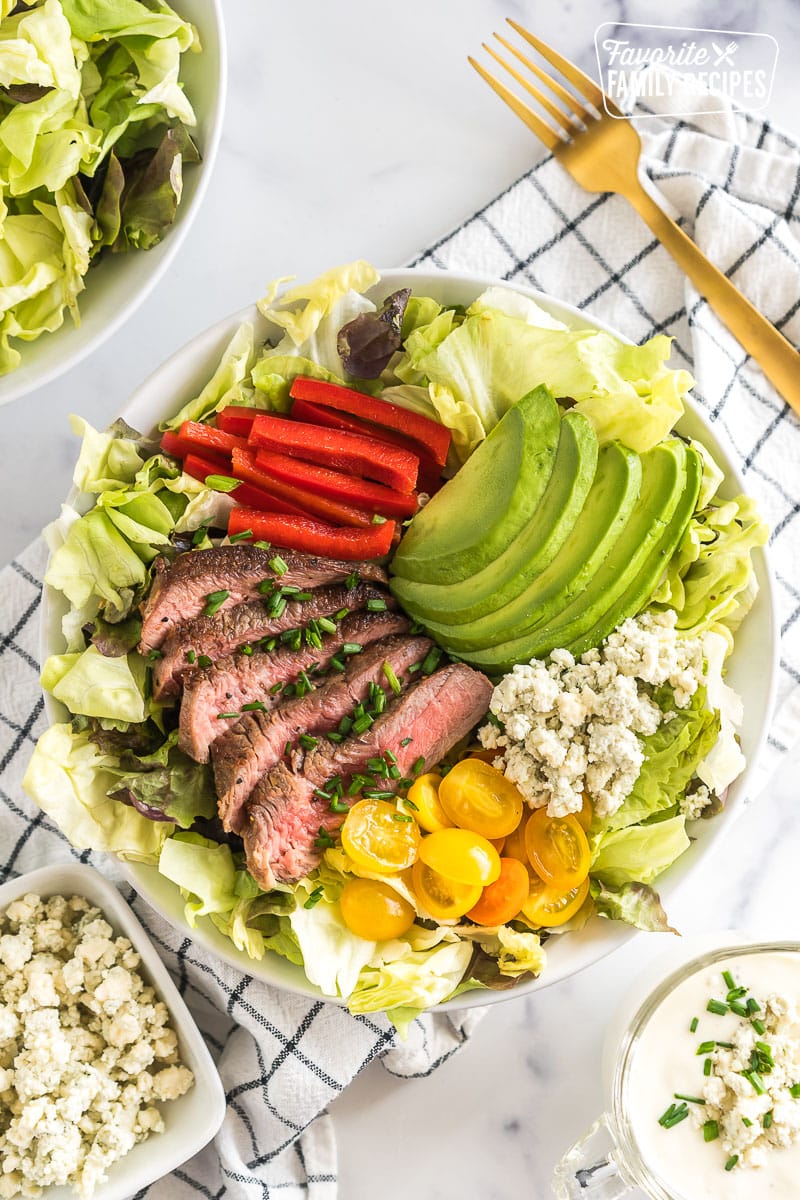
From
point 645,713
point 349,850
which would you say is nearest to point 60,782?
point 349,850

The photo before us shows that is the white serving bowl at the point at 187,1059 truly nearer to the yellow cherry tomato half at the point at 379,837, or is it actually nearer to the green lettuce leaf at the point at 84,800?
the green lettuce leaf at the point at 84,800

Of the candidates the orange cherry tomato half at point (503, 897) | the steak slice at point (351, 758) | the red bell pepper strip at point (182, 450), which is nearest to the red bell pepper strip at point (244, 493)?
Answer: the red bell pepper strip at point (182, 450)

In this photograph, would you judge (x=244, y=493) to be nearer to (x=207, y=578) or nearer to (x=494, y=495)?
(x=207, y=578)

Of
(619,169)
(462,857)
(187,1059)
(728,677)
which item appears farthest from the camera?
(619,169)

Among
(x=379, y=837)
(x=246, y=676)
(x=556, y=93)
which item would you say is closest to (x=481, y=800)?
(x=379, y=837)

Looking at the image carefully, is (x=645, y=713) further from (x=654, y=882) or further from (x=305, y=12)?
(x=305, y=12)
